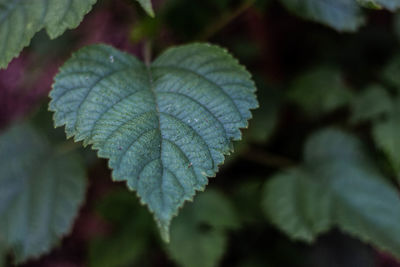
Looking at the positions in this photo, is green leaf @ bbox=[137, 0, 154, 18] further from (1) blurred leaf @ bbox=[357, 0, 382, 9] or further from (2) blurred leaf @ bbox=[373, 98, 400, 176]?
(2) blurred leaf @ bbox=[373, 98, 400, 176]

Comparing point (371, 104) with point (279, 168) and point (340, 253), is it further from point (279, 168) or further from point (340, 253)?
point (340, 253)

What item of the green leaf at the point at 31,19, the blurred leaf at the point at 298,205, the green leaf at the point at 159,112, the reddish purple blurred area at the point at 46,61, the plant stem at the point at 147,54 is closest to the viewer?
the green leaf at the point at 159,112

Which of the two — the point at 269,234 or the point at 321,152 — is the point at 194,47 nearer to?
the point at 321,152

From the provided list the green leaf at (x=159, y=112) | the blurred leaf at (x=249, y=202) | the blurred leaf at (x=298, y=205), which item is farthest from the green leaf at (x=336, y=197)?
the green leaf at (x=159, y=112)

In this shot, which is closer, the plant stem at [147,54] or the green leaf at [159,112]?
the green leaf at [159,112]

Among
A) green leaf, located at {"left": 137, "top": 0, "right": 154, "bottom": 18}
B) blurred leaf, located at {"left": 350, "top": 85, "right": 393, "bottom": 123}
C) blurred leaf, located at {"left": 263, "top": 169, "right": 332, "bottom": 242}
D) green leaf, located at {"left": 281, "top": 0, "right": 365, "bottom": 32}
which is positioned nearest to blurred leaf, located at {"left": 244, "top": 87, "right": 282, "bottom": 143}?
blurred leaf, located at {"left": 263, "top": 169, "right": 332, "bottom": 242}

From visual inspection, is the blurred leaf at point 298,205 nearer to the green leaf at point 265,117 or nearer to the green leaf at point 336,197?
the green leaf at point 336,197
